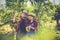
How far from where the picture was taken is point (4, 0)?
176cm

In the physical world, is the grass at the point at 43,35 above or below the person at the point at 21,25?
below

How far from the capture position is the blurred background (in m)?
1.75

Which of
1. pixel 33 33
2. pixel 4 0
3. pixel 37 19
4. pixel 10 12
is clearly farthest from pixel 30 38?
pixel 4 0

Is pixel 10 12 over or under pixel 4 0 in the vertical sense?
under

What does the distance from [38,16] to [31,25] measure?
113mm

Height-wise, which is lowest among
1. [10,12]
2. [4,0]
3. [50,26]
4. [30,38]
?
[30,38]

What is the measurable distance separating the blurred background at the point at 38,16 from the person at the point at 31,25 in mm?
40

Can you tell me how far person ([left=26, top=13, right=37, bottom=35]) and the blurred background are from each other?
1.6 inches

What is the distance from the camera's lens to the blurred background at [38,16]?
1754 millimetres

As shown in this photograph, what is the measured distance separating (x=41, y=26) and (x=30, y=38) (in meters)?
0.16

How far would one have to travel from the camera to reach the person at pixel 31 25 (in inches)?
69.4

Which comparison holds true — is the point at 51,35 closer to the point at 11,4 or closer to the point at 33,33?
the point at 33,33

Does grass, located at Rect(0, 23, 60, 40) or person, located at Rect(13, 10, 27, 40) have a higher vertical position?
person, located at Rect(13, 10, 27, 40)

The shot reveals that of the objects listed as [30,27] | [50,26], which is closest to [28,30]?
[30,27]
